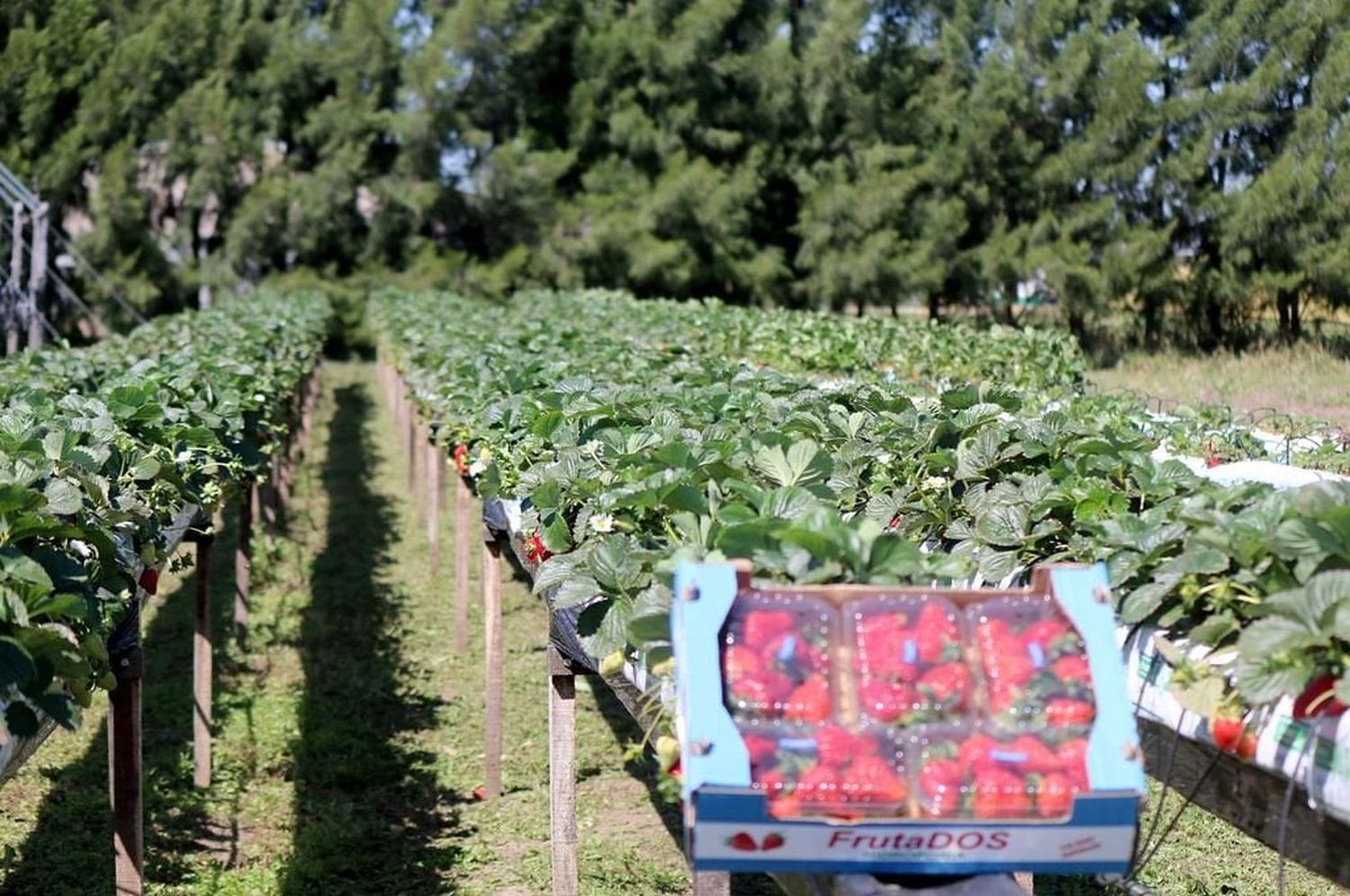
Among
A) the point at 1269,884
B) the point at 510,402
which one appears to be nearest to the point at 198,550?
the point at 510,402

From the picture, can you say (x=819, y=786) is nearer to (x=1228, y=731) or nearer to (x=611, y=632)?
(x=1228, y=731)

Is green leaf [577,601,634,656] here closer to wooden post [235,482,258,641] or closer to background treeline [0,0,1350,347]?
wooden post [235,482,258,641]

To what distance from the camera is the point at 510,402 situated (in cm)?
537

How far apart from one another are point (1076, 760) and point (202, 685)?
4643mm

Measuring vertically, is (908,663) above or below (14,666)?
above

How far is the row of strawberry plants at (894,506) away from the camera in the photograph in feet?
8.32

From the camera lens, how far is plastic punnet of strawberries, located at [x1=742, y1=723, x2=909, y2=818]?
2164 mm

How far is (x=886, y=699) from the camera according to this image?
2232 mm

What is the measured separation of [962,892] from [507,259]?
29949 mm

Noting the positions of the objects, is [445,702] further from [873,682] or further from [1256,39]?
[1256,39]

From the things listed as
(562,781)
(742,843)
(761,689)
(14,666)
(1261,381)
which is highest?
(761,689)

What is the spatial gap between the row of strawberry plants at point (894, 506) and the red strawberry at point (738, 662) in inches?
11.2

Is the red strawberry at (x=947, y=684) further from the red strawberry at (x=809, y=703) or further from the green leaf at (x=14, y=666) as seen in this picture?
the green leaf at (x=14, y=666)

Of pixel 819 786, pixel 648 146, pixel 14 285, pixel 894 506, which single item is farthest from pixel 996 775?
pixel 648 146
